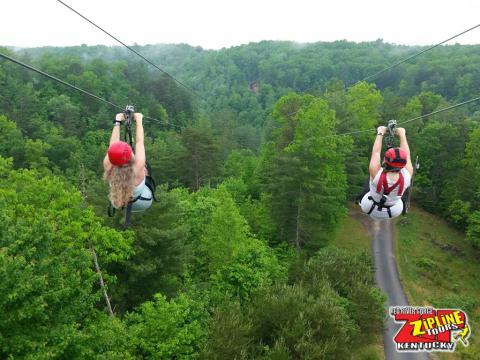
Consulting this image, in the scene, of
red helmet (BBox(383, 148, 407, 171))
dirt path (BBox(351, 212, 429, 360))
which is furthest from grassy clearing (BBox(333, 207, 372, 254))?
red helmet (BBox(383, 148, 407, 171))

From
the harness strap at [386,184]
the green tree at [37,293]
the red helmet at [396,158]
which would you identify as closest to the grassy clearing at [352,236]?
the green tree at [37,293]

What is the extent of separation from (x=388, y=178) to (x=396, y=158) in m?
0.41

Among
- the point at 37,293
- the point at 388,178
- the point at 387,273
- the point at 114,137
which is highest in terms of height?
the point at 114,137

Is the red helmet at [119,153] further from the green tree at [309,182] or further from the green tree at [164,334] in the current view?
the green tree at [309,182]

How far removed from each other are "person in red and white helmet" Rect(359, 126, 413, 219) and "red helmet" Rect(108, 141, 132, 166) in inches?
148

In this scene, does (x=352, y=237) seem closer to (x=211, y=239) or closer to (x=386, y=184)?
(x=211, y=239)

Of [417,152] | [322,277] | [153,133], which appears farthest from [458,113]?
[153,133]

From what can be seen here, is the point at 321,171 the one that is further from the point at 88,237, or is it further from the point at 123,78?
the point at 123,78

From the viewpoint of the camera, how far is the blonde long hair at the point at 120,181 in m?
4.95

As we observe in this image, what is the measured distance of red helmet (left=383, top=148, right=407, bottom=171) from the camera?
574cm

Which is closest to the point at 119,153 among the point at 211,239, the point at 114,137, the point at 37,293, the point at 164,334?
the point at 114,137

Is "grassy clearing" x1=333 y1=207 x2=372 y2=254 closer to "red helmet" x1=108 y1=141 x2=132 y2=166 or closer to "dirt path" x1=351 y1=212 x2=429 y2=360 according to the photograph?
"dirt path" x1=351 y1=212 x2=429 y2=360

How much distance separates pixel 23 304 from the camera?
380 inches

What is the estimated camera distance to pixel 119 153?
4703 millimetres
